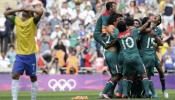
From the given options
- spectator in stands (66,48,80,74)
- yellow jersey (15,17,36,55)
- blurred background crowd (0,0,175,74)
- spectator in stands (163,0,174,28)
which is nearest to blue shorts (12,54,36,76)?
yellow jersey (15,17,36,55)

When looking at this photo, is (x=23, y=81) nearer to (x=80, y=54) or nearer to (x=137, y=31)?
(x=80, y=54)

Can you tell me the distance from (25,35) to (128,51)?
3554 mm

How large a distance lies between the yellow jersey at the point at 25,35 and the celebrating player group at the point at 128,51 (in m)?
3.14

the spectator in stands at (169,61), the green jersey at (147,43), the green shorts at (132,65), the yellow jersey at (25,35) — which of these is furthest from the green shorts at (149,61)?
the spectator in stands at (169,61)

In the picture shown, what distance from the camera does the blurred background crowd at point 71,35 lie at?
32.8 metres

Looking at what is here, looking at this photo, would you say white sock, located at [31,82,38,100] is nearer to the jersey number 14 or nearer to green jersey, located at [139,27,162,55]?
the jersey number 14

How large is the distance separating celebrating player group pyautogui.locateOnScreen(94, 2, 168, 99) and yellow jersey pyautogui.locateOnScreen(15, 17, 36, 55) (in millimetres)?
3144

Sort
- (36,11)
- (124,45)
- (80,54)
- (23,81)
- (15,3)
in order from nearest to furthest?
(36,11), (124,45), (23,81), (80,54), (15,3)

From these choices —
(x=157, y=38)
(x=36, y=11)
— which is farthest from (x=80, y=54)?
(x=36, y=11)

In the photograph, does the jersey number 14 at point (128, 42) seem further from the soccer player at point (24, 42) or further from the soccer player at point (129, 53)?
the soccer player at point (24, 42)

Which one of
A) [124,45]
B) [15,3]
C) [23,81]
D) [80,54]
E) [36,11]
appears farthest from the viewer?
[15,3]

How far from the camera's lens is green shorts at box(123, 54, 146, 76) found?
69.4ft

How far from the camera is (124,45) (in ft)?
69.8

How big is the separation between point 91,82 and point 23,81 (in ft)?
10.1
